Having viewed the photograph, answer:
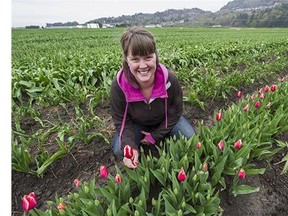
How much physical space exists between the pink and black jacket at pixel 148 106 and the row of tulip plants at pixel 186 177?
0.42 m

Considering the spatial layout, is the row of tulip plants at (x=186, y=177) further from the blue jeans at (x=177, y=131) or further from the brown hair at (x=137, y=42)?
the brown hair at (x=137, y=42)

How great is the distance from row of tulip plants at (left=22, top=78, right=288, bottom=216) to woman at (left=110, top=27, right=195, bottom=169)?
24 cm

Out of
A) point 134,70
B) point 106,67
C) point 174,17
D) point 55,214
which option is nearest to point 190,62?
point 106,67

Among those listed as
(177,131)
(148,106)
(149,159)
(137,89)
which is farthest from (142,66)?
(177,131)

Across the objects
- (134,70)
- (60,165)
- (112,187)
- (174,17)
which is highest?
(174,17)

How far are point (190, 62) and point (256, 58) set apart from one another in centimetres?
225

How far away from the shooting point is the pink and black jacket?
257cm

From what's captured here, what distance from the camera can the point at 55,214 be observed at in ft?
5.54

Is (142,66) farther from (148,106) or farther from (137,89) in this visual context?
(148,106)

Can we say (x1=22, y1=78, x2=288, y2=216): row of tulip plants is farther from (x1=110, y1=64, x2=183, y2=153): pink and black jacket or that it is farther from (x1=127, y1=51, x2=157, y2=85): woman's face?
(x1=127, y1=51, x2=157, y2=85): woman's face

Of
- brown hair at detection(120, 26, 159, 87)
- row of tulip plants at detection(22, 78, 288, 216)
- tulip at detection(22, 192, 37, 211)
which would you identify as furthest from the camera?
brown hair at detection(120, 26, 159, 87)

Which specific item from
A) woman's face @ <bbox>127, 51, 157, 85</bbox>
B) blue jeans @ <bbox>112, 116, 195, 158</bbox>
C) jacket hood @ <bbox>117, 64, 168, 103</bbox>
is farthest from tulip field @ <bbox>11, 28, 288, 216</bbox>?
woman's face @ <bbox>127, 51, 157, 85</bbox>

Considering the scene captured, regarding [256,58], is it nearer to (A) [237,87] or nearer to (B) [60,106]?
(A) [237,87]

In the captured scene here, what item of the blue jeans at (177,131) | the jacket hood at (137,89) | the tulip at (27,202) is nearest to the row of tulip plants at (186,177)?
the tulip at (27,202)
